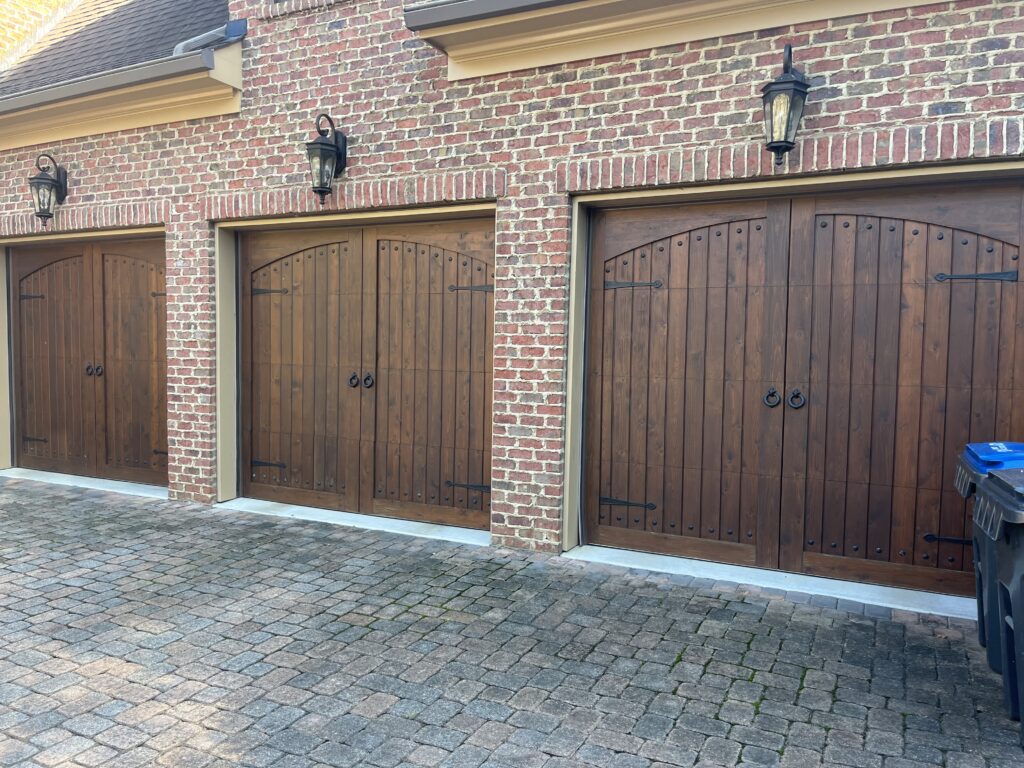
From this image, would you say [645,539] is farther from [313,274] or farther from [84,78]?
[84,78]

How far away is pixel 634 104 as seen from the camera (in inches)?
183

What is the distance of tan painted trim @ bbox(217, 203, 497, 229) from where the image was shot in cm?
531

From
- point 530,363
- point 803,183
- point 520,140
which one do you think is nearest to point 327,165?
point 520,140

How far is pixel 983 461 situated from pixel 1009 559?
0.56 m

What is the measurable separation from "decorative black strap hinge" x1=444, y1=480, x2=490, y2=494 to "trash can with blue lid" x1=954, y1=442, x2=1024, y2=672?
118 inches

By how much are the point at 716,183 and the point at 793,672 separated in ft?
8.75

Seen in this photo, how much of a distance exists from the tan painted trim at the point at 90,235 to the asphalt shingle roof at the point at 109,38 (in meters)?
1.29

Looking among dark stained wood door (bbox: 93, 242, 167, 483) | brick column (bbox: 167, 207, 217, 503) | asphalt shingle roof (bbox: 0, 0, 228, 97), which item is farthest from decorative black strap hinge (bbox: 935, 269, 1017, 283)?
dark stained wood door (bbox: 93, 242, 167, 483)

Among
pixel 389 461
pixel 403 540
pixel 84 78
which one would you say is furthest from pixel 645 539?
pixel 84 78

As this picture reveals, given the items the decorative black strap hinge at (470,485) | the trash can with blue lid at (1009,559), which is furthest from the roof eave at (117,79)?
the trash can with blue lid at (1009,559)

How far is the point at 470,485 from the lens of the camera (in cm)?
557

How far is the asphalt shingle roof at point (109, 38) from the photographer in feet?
21.7

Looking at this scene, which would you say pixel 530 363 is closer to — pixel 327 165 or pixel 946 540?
pixel 327 165

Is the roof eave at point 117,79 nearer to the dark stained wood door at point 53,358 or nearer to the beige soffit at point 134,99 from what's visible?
the beige soffit at point 134,99
